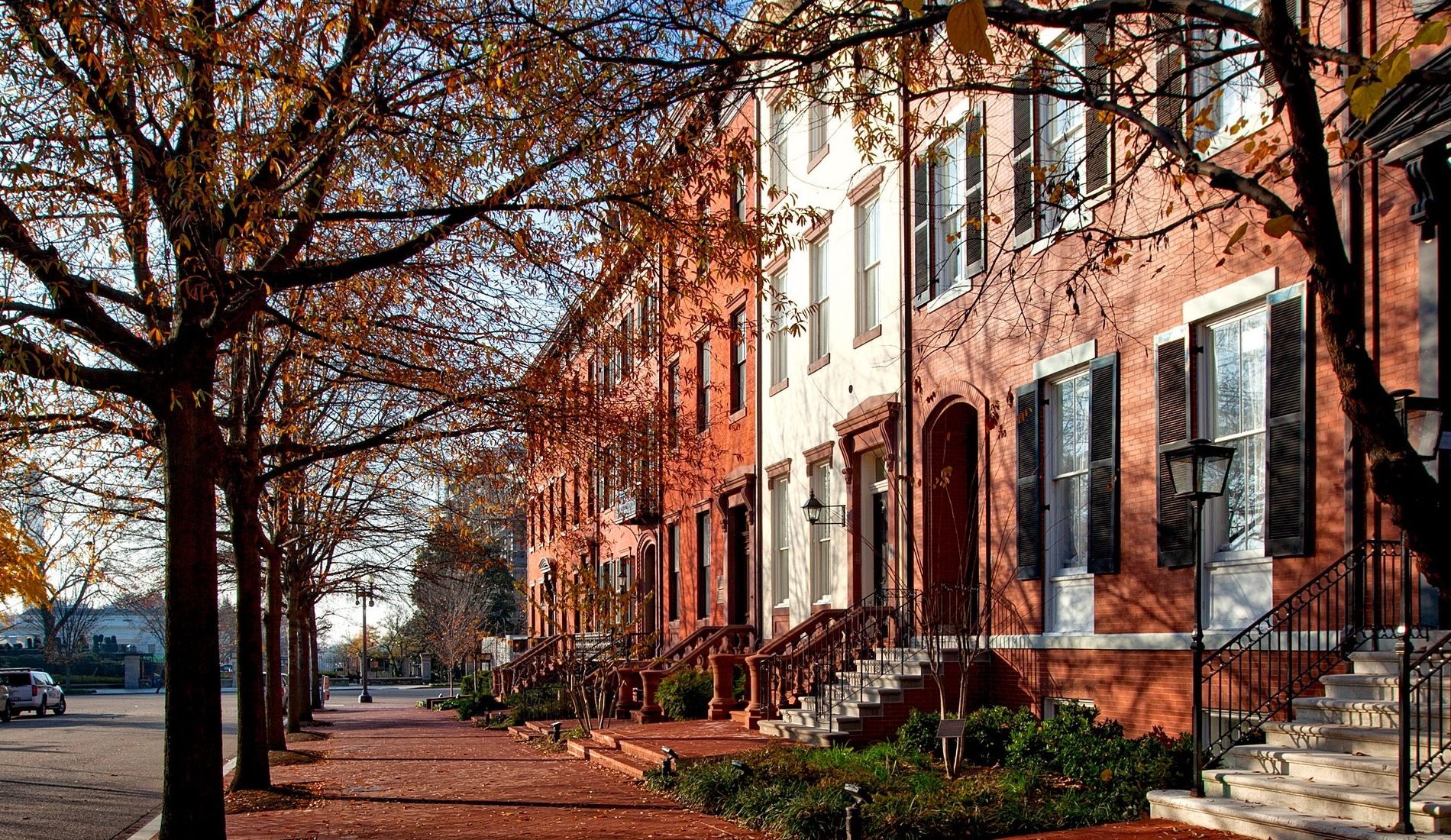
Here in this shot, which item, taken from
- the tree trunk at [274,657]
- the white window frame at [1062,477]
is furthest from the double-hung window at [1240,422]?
the tree trunk at [274,657]

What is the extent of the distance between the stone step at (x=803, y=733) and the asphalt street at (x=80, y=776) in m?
7.90

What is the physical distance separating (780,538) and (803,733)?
7914mm

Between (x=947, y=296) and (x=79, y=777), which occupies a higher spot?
(x=947, y=296)

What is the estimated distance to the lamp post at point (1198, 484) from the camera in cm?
1014

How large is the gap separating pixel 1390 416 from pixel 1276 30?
2134mm

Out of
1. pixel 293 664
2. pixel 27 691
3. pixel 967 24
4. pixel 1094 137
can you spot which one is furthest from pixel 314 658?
pixel 967 24

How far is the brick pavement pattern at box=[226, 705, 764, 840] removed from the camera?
490 inches

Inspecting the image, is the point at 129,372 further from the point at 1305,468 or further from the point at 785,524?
the point at 785,524

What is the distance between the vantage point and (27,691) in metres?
42.1

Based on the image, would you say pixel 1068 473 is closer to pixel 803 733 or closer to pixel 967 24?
pixel 803 733

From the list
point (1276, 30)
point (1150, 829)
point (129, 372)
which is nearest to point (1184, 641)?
point (1150, 829)

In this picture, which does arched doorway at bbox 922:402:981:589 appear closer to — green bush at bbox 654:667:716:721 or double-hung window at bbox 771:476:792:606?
double-hung window at bbox 771:476:792:606

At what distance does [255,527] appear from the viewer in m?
18.6

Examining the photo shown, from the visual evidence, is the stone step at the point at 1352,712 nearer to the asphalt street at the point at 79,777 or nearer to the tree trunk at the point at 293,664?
the asphalt street at the point at 79,777
